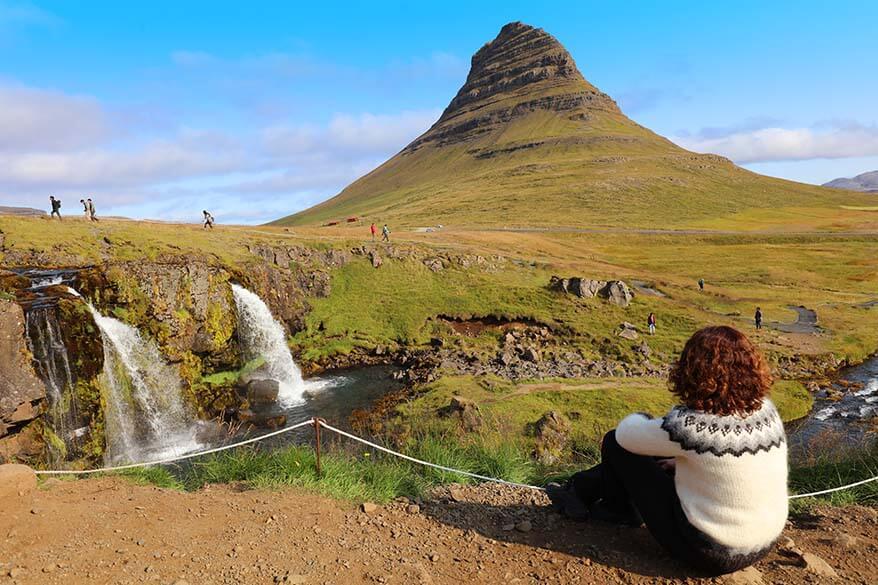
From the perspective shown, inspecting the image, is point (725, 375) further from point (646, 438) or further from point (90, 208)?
point (90, 208)

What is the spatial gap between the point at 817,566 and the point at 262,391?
30353 millimetres

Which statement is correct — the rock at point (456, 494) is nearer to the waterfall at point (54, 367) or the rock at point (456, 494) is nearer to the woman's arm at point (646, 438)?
the woman's arm at point (646, 438)

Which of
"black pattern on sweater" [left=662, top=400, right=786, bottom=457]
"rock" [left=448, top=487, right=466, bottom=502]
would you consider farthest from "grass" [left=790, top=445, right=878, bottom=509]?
"rock" [left=448, top=487, right=466, bottom=502]

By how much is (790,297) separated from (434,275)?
41139mm

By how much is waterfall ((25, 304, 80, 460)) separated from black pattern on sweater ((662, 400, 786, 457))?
23.2 meters

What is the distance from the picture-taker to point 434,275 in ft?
171

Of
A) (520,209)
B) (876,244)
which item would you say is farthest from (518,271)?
(520,209)

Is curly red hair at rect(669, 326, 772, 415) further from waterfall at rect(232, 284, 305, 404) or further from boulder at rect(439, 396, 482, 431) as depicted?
waterfall at rect(232, 284, 305, 404)

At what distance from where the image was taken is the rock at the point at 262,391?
32.1m

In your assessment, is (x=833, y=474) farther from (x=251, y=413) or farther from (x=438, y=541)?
(x=251, y=413)

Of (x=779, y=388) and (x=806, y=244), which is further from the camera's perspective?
(x=806, y=244)

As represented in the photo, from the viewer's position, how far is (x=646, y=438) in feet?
19.5

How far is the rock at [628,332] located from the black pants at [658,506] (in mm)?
36281

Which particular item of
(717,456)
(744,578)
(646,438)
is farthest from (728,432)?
(744,578)
